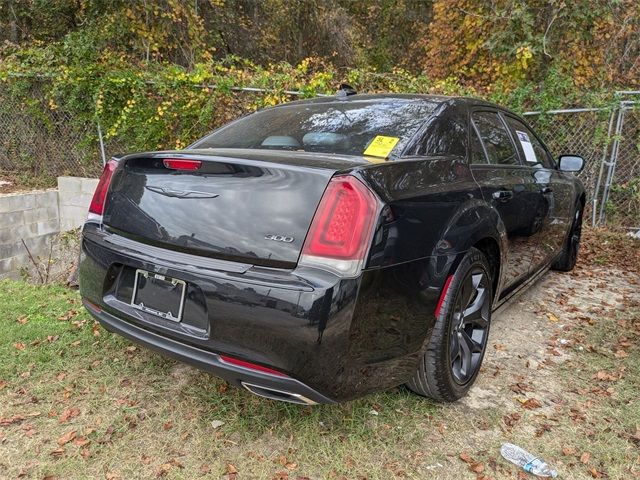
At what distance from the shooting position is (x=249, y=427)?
234 centimetres

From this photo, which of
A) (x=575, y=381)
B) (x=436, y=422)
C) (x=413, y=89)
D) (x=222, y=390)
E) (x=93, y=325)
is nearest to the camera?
(x=436, y=422)

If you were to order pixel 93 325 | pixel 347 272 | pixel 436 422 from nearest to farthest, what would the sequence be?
pixel 347 272
pixel 436 422
pixel 93 325

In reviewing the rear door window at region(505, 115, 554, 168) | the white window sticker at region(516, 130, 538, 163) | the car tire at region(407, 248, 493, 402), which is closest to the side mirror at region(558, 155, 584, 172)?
the rear door window at region(505, 115, 554, 168)

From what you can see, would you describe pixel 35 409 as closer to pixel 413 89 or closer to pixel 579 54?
pixel 413 89

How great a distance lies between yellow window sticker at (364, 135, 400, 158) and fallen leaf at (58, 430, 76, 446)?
1.87 metres

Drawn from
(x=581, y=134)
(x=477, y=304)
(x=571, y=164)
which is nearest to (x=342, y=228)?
(x=477, y=304)

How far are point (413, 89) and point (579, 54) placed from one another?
16.7 feet

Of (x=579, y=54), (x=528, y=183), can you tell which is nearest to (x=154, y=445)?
(x=528, y=183)

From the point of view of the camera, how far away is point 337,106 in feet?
9.73

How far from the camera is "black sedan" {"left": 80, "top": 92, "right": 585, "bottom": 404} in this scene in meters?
1.81

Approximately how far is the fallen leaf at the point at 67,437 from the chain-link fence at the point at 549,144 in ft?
17.9

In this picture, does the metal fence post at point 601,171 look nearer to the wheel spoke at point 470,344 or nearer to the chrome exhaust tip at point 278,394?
the wheel spoke at point 470,344

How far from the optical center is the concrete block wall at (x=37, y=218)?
6723 mm

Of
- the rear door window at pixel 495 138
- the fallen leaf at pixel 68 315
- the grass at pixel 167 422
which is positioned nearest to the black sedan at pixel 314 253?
the rear door window at pixel 495 138
